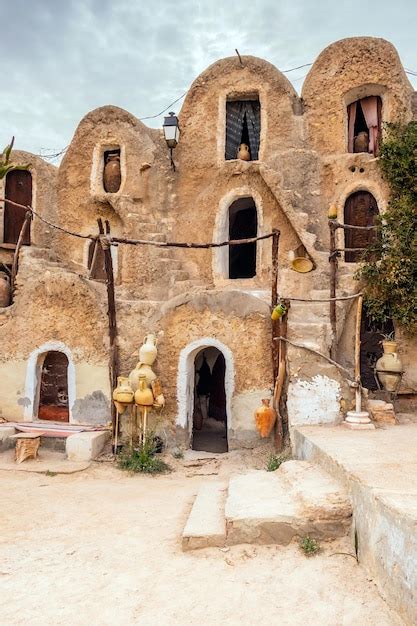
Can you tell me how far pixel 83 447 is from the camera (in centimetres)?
821

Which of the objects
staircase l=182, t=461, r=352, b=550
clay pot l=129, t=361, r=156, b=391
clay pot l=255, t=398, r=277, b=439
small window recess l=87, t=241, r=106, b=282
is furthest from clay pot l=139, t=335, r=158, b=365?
small window recess l=87, t=241, r=106, b=282

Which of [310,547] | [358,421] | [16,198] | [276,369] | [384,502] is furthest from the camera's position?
[16,198]

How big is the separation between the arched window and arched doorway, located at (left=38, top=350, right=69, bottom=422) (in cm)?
645

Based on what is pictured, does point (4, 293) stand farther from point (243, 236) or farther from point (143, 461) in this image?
point (243, 236)

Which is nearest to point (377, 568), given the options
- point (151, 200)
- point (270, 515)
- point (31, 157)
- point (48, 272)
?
point (270, 515)

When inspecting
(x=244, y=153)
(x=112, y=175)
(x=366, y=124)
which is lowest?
(x=112, y=175)

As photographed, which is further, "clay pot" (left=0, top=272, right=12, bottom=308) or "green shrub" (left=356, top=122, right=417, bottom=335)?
"clay pot" (left=0, top=272, right=12, bottom=308)

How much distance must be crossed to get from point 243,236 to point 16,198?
7276 mm

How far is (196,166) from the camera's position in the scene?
1291cm

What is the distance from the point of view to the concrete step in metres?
4.33

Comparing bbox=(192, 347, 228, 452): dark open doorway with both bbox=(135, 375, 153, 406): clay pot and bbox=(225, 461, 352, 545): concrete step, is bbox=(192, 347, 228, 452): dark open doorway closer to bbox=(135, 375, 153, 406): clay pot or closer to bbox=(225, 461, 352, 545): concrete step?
bbox=(135, 375, 153, 406): clay pot

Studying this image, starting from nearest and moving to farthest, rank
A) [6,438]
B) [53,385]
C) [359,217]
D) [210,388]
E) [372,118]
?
[6,438] → [53,385] → [359,217] → [372,118] → [210,388]

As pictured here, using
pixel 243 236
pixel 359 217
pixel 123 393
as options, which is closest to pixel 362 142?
pixel 359 217

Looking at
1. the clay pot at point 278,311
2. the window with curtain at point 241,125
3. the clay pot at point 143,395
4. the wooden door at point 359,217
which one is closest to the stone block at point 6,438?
the clay pot at point 143,395
